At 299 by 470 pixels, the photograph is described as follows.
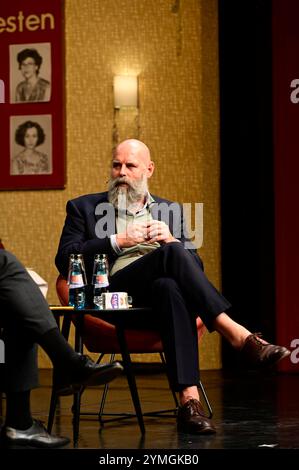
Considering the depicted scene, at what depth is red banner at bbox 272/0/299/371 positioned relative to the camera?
588cm

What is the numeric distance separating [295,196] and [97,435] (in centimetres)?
301

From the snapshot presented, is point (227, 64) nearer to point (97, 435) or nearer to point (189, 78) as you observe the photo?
point (189, 78)

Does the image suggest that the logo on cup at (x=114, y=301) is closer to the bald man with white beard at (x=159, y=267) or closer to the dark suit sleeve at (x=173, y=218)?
the bald man with white beard at (x=159, y=267)

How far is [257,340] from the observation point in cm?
333

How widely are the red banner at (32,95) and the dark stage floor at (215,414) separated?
1.46 meters

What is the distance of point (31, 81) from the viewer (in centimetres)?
633

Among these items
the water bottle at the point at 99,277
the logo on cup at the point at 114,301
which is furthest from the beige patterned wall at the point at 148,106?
the logo on cup at the point at 114,301

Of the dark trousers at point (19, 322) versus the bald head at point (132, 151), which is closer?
the dark trousers at point (19, 322)

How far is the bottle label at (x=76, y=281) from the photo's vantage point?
3.63 m

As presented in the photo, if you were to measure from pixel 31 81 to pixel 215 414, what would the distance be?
328 cm

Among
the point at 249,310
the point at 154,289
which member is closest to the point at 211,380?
the point at 249,310

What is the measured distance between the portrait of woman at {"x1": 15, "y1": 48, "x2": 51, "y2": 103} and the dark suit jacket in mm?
2351

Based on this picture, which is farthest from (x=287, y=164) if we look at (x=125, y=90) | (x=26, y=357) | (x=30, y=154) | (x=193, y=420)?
(x=26, y=357)

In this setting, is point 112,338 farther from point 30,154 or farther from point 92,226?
point 30,154
